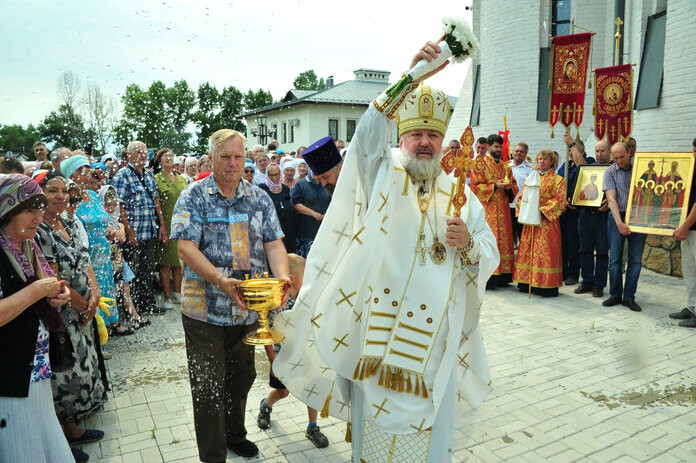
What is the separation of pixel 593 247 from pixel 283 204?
5194 mm

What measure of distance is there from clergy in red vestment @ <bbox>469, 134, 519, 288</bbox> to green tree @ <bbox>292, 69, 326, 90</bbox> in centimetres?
6981

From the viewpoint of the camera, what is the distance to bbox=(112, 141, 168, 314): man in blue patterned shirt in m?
7.61

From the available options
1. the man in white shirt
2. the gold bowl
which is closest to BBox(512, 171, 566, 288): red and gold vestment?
the man in white shirt

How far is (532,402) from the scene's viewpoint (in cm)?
478

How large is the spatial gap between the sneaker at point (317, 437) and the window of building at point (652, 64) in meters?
9.57

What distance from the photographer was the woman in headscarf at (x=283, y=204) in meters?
7.44

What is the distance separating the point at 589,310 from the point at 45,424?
23.2 ft

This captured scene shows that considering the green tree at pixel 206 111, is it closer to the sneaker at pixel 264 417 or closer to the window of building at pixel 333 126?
the window of building at pixel 333 126

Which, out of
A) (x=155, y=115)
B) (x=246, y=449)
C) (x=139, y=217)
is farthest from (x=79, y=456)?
(x=155, y=115)

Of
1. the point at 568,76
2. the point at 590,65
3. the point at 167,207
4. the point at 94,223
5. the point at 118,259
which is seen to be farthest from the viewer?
the point at 590,65

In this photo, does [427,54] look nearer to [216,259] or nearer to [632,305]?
[216,259]

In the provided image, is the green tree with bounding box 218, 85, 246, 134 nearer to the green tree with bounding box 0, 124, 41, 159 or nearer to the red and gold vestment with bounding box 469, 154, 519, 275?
the green tree with bounding box 0, 124, 41, 159

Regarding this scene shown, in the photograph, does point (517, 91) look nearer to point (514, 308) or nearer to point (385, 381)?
point (514, 308)

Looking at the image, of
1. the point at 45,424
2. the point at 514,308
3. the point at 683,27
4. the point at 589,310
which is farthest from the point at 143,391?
the point at 683,27
